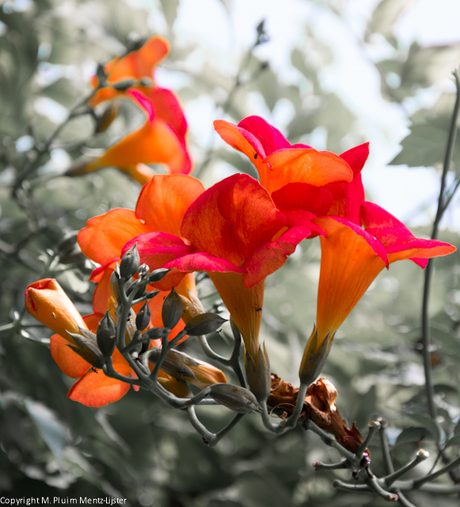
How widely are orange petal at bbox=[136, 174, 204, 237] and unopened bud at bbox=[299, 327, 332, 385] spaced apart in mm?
175

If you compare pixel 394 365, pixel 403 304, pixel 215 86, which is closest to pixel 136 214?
pixel 394 365

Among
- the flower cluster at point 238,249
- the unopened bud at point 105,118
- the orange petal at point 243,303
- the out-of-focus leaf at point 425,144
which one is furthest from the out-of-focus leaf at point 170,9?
the orange petal at point 243,303

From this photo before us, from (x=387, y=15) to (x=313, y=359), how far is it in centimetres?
108

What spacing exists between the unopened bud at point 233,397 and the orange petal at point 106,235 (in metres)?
0.16

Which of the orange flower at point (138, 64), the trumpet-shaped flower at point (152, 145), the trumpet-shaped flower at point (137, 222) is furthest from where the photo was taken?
the orange flower at point (138, 64)

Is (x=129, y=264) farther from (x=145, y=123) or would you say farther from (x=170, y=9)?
(x=170, y=9)

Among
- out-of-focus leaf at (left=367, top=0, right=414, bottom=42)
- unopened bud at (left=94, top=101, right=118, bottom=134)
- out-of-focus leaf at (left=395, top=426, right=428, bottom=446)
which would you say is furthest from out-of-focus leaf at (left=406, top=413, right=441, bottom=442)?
out-of-focus leaf at (left=367, top=0, right=414, bottom=42)

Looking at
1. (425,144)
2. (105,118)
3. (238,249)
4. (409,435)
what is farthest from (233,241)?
(105,118)

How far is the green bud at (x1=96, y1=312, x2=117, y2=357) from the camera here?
365mm

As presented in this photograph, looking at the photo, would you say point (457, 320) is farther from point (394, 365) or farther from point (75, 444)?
point (75, 444)

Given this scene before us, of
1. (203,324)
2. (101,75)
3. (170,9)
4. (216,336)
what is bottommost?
(216,336)

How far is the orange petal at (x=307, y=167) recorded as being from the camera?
0.37 m

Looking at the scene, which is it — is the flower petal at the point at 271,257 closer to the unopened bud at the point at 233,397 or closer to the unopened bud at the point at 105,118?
the unopened bud at the point at 233,397

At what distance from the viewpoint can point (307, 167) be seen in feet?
1.29
